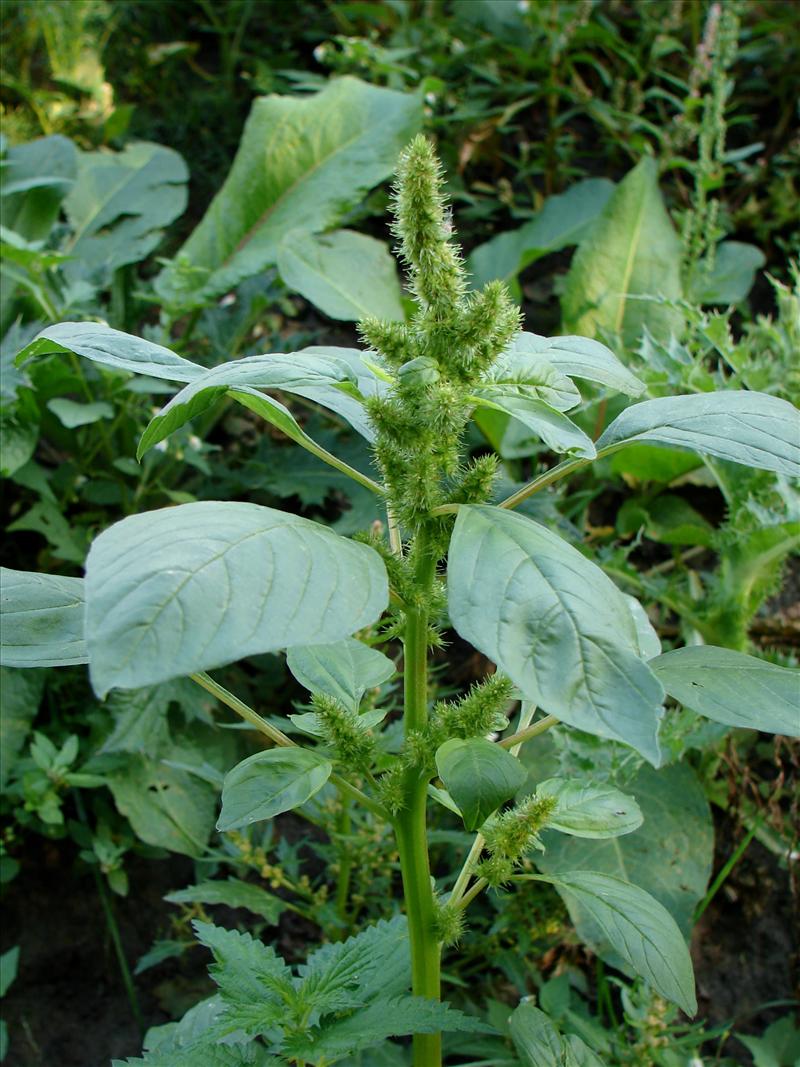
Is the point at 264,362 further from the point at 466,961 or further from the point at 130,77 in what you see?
the point at 130,77

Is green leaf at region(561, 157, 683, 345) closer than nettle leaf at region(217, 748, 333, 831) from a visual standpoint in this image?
No

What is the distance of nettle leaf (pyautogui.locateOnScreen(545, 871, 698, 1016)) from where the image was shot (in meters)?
1.10

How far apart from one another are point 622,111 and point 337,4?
4.25ft

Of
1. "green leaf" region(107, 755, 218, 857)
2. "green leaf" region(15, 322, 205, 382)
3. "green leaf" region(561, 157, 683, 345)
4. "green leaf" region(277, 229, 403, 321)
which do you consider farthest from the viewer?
"green leaf" region(561, 157, 683, 345)

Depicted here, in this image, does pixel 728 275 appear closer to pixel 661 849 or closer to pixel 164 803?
pixel 661 849

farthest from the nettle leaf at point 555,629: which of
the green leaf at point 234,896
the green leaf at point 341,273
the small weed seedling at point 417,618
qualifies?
the green leaf at point 341,273

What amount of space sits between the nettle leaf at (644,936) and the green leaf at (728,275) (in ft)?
6.56

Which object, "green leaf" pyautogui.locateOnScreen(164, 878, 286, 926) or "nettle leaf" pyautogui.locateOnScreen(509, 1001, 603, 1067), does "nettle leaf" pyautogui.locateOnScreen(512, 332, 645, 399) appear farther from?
"green leaf" pyautogui.locateOnScreen(164, 878, 286, 926)

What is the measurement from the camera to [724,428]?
3.31 ft

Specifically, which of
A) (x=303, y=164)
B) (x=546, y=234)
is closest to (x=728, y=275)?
(x=546, y=234)

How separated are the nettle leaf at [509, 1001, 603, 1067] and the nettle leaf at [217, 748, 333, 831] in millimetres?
464

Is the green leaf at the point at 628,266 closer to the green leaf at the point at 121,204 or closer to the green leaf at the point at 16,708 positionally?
the green leaf at the point at 121,204

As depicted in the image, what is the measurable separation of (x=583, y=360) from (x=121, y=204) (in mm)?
2301

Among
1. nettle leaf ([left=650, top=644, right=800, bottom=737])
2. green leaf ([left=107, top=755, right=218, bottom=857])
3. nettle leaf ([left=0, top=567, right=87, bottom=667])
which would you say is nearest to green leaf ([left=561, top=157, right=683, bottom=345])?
green leaf ([left=107, top=755, right=218, bottom=857])
